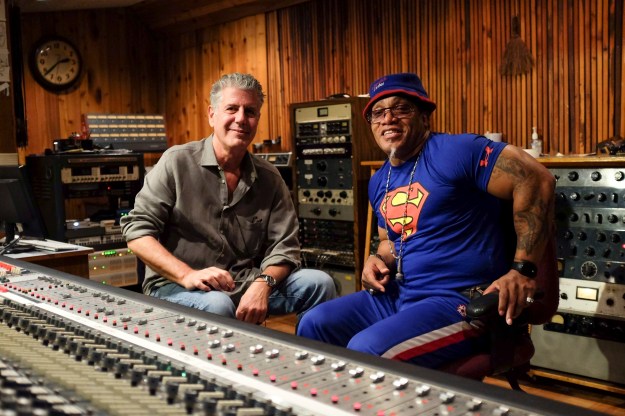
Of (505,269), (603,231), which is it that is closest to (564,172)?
(603,231)

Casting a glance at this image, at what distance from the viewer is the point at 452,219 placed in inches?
93.7

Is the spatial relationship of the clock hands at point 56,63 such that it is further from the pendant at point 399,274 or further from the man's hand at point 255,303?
the pendant at point 399,274

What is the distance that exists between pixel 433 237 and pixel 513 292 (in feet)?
1.44

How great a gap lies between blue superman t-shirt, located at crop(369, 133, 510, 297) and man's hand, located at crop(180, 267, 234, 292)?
2.14 ft

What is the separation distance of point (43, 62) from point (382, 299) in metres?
5.73

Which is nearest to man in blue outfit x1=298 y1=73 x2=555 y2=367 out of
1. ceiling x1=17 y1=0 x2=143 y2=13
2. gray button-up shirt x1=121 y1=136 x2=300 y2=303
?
gray button-up shirt x1=121 y1=136 x2=300 y2=303

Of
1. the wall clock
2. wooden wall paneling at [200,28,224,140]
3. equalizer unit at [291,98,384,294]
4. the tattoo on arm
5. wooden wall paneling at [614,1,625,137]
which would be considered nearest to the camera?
the tattoo on arm

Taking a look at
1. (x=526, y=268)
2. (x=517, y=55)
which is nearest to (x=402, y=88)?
(x=526, y=268)

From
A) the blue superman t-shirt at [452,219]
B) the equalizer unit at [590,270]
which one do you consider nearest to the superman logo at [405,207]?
the blue superman t-shirt at [452,219]

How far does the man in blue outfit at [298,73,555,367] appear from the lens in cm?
212

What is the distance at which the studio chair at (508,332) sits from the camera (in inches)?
81.1

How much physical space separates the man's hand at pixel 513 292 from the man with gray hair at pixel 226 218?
0.83m

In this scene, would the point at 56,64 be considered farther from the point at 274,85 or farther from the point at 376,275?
the point at 376,275

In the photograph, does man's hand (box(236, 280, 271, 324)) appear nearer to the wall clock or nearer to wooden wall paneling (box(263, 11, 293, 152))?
wooden wall paneling (box(263, 11, 293, 152))
